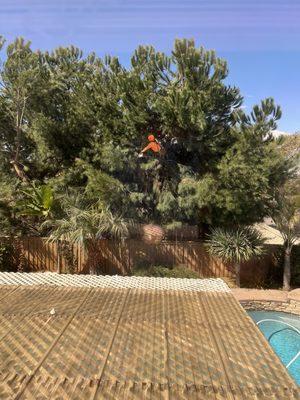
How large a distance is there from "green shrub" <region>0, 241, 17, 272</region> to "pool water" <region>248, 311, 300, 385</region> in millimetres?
11101

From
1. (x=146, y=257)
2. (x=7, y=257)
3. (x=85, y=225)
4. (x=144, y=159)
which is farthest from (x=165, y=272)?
(x=7, y=257)

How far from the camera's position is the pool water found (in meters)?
10.4

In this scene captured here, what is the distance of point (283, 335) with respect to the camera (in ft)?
38.9

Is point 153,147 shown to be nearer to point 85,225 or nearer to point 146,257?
point 85,225

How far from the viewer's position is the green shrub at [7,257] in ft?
53.0

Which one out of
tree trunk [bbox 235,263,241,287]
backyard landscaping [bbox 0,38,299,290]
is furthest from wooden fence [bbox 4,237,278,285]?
tree trunk [bbox 235,263,241,287]

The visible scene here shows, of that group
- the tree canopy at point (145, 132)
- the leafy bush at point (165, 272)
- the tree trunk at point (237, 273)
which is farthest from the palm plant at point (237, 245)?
the leafy bush at point (165, 272)

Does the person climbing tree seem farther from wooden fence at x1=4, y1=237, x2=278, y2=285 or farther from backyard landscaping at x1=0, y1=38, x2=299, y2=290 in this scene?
wooden fence at x1=4, y1=237, x2=278, y2=285

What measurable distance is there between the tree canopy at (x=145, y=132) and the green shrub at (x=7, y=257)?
1547mm

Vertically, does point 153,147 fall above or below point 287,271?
above

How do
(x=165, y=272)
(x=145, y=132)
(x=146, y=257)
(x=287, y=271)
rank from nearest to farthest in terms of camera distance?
(x=165, y=272) < (x=287, y=271) < (x=146, y=257) < (x=145, y=132)

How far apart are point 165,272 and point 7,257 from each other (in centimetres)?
762

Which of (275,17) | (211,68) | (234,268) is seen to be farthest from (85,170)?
(275,17)

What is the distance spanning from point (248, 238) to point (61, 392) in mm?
12501
